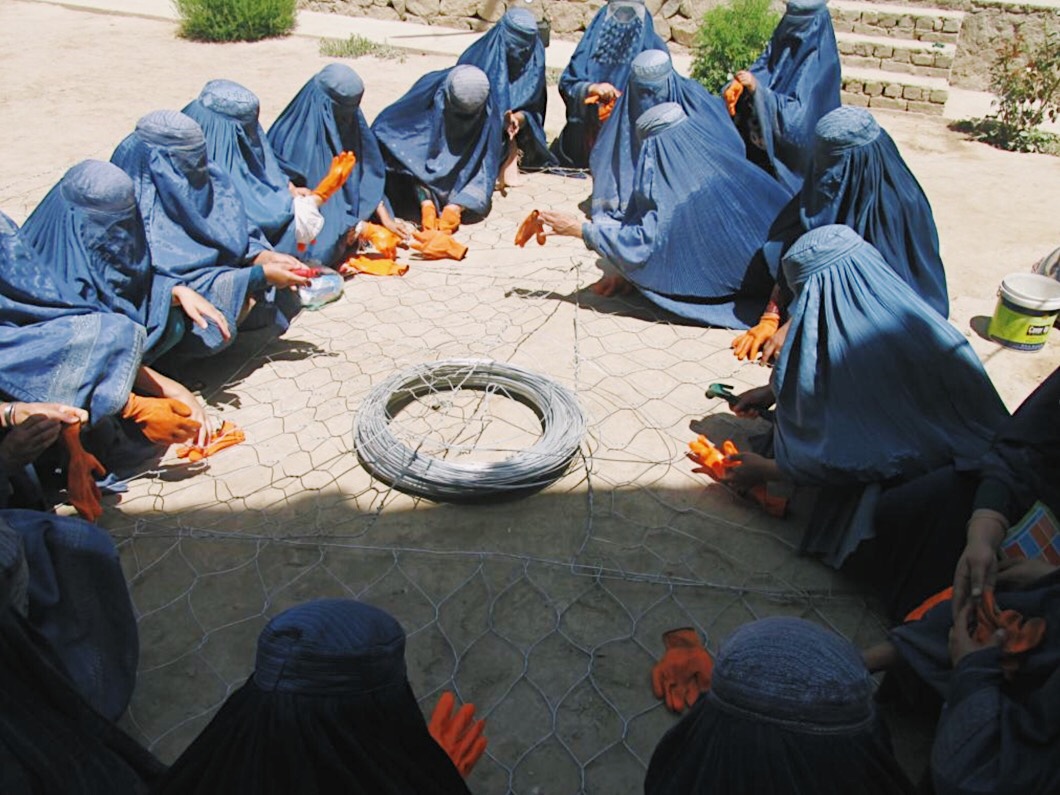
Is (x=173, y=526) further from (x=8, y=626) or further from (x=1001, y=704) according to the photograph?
(x=1001, y=704)

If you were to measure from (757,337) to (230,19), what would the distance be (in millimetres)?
8803

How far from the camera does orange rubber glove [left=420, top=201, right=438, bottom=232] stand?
5.91 meters

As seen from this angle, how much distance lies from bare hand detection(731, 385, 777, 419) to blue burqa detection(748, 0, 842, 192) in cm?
221

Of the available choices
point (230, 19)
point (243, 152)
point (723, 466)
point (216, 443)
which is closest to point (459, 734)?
point (723, 466)

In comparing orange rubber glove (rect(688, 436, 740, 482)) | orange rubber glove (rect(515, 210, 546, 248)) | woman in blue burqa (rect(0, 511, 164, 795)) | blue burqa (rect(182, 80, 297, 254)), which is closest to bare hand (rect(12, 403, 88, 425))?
woman in blue burqa (rect(0, 511, 164, 795))

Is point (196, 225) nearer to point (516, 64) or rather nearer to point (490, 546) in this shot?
point (490, 546)

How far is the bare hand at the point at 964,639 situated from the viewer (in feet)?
7.07

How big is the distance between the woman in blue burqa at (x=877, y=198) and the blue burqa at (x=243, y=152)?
2.66 meters

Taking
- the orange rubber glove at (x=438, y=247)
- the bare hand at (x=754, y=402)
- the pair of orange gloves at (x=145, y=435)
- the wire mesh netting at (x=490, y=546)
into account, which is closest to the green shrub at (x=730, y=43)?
the orange rubber glove at (x=438, y=247)

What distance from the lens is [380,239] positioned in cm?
549

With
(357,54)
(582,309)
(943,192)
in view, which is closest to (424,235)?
(582,309)

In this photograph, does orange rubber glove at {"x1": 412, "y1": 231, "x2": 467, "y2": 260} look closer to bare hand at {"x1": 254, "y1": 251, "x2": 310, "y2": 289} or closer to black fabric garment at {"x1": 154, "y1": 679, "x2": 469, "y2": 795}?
bare hand at {"x1": 254, "y1": 251, "x2": 310, "y2": 289}

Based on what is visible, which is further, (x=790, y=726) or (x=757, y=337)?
(x=757, y=337)

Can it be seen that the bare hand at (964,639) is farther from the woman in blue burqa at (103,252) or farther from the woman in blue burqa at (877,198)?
the woman in blue burqa at (103,252)
